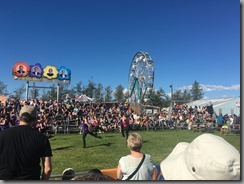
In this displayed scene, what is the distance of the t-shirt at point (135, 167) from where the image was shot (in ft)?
9.62

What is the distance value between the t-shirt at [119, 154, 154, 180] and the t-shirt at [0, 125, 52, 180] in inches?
34.7

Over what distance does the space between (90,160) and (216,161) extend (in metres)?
7.21

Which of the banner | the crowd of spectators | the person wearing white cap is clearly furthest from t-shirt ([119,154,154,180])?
the banner

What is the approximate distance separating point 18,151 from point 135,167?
3.95 ft

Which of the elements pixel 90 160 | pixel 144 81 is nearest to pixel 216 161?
pixel 90 160

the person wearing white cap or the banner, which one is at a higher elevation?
the banner

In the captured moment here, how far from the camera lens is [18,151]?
9.46 ft

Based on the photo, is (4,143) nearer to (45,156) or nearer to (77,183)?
(45,156)

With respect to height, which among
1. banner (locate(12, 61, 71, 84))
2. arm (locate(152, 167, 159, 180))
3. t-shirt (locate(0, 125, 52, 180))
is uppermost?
banner (locate(12, 61, 71, 84))

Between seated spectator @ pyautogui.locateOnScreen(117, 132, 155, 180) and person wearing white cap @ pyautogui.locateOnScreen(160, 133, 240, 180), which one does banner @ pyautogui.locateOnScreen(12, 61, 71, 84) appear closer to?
seated spectator @ pyautogui.locateOnScreen(117, 132, 155, 180)

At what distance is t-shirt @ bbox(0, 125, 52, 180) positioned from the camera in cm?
288

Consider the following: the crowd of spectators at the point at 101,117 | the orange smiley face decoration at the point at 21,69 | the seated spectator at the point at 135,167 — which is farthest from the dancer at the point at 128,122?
the seated spectator at the point at 135,167

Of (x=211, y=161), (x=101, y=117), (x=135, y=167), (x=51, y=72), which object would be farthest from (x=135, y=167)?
(x=51, y=72)

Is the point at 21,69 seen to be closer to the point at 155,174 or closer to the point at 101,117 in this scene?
the point at 101,117
